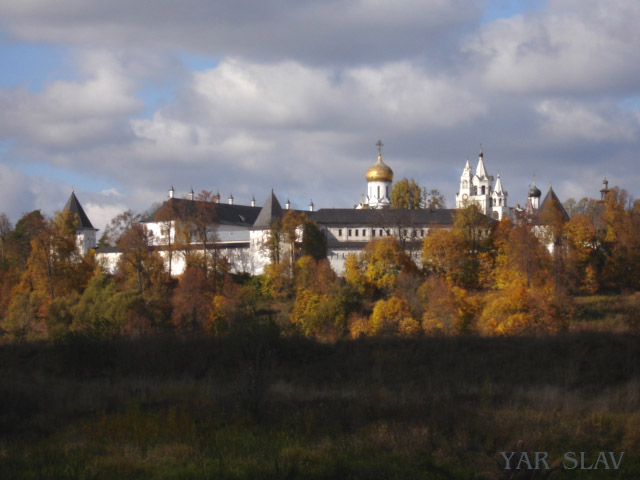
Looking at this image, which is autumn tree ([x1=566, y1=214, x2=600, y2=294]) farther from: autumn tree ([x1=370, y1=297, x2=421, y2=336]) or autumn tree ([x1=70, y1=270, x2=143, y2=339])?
autumn tree ([x1=70, y1=270, x2=143, y2=339])

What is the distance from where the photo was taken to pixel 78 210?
229 ft

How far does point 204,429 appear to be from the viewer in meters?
11.5

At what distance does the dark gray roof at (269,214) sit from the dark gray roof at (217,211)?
296 cm

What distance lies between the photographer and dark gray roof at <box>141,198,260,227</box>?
53281 mm

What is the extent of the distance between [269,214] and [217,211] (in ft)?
27.8

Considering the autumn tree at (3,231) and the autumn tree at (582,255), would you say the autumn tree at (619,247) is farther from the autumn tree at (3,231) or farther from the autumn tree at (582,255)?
the autumn tree at (3,231)

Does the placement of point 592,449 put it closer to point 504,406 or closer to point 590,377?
point 504,406

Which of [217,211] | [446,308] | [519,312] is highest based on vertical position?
[217,211]

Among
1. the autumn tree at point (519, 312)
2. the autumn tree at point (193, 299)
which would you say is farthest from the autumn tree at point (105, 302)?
the autumn tree at point (519, 312)

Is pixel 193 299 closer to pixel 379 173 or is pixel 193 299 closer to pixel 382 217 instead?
pixel 382 217

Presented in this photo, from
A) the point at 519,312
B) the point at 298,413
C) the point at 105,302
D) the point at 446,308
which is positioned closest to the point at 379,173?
the point at 446,308

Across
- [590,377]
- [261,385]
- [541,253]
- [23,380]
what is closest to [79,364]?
[23,380]

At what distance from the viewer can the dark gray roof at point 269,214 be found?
56.9 metres

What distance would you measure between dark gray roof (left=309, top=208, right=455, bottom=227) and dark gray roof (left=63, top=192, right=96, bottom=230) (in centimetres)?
2163
